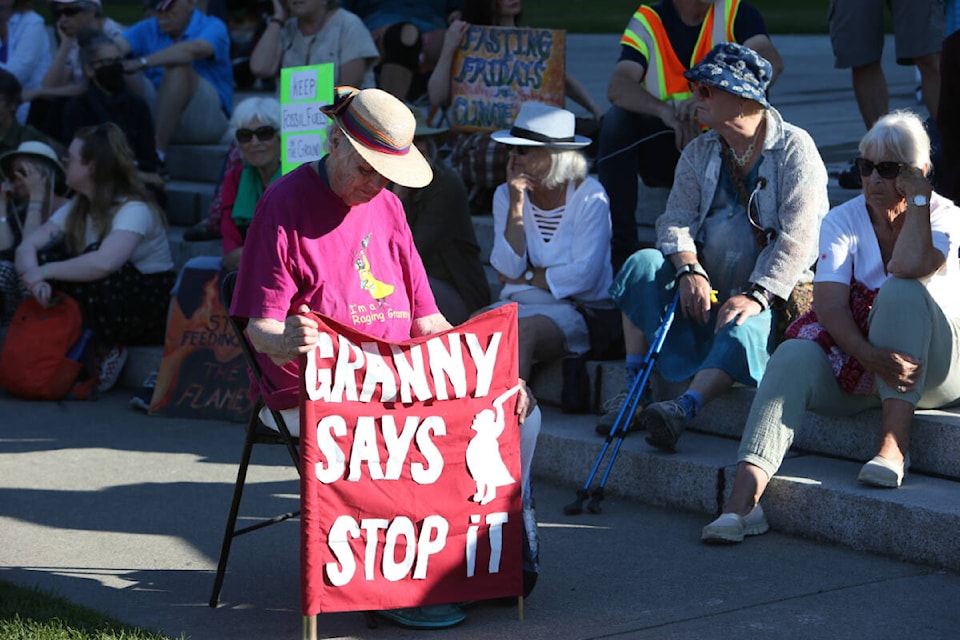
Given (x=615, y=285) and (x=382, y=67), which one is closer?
(x=615, y=285)

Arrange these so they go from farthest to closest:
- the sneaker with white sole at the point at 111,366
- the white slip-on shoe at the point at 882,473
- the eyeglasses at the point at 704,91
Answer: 1. the sneaker with white sole at the point at 111,366
2. the eyeglasses at the point at 704,91
3. the white slip-on shoe at the point at 882,473

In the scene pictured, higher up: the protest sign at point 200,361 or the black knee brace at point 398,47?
the black knee brace at point 398,47

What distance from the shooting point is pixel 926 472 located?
563cm

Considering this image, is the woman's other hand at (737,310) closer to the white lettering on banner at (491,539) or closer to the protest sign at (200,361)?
the white lettering on banner at (491,539)

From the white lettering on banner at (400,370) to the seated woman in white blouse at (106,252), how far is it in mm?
4376

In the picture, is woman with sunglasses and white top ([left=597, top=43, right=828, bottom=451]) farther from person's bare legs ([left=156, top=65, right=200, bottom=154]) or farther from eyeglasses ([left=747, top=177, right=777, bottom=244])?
person's bare legs ([left=156, top=65, right=200, bottom=154])

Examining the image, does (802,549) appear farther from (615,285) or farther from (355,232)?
(355,232)

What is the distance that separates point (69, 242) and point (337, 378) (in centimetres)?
468

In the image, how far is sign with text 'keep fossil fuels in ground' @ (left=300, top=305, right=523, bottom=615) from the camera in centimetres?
442

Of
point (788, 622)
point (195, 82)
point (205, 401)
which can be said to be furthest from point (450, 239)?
point (195, 82)

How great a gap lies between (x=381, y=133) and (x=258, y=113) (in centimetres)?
388

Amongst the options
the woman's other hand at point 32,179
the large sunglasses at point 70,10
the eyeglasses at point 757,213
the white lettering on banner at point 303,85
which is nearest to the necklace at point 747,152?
the eyeglasses at point 757,213

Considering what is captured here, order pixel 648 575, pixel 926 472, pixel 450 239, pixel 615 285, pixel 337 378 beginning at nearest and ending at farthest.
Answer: pixel 337 378 → pixel 648 575 → pixel 926 472 → pixel 615 285 → pixel 450 239

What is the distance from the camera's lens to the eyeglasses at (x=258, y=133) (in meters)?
8.24
